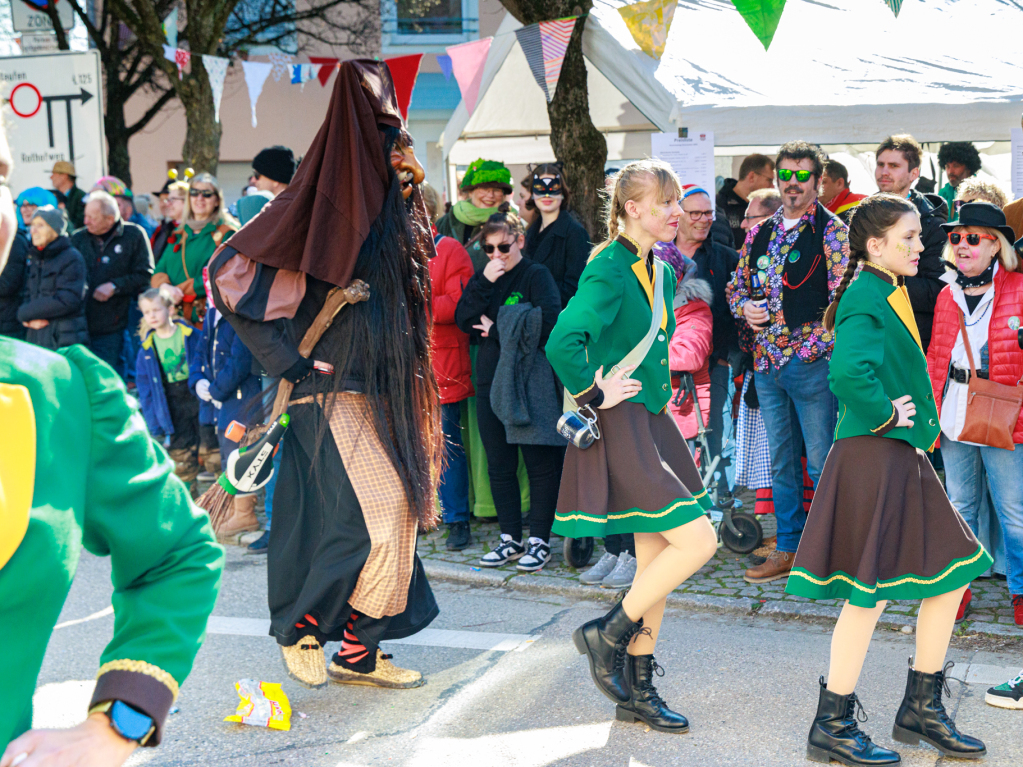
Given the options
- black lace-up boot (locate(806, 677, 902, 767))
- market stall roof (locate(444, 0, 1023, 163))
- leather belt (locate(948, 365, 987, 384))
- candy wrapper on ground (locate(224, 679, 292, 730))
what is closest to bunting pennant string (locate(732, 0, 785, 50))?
market stall roof (locate(444, 0, 1023, 163))

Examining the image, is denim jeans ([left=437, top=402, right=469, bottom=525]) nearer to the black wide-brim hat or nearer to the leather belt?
the leather belt

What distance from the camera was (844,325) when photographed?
11.8 ft

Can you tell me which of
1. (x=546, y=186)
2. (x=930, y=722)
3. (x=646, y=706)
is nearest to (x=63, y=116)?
(x=546, y=186)

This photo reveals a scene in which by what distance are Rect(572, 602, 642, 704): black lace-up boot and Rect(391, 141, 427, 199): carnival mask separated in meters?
1.71

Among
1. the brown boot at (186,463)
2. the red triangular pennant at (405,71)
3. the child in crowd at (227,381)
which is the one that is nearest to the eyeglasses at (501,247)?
the child in crowd at (227,381)

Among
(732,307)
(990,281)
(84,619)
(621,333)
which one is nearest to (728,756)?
(621,333)

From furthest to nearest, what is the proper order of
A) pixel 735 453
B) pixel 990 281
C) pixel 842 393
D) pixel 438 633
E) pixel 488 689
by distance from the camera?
pixel 735 453
pixel 438 633
pixel 990 281
pixel 488 689
pixel 842 393

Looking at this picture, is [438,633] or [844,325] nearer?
[844,325]

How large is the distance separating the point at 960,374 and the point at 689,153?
3.13 m

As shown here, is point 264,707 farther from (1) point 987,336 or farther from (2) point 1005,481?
(1) point 987,336

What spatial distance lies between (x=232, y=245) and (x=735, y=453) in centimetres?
359

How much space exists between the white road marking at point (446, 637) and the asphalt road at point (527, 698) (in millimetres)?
13

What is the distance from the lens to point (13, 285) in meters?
9.11

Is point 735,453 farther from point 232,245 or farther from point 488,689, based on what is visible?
point 232,245
